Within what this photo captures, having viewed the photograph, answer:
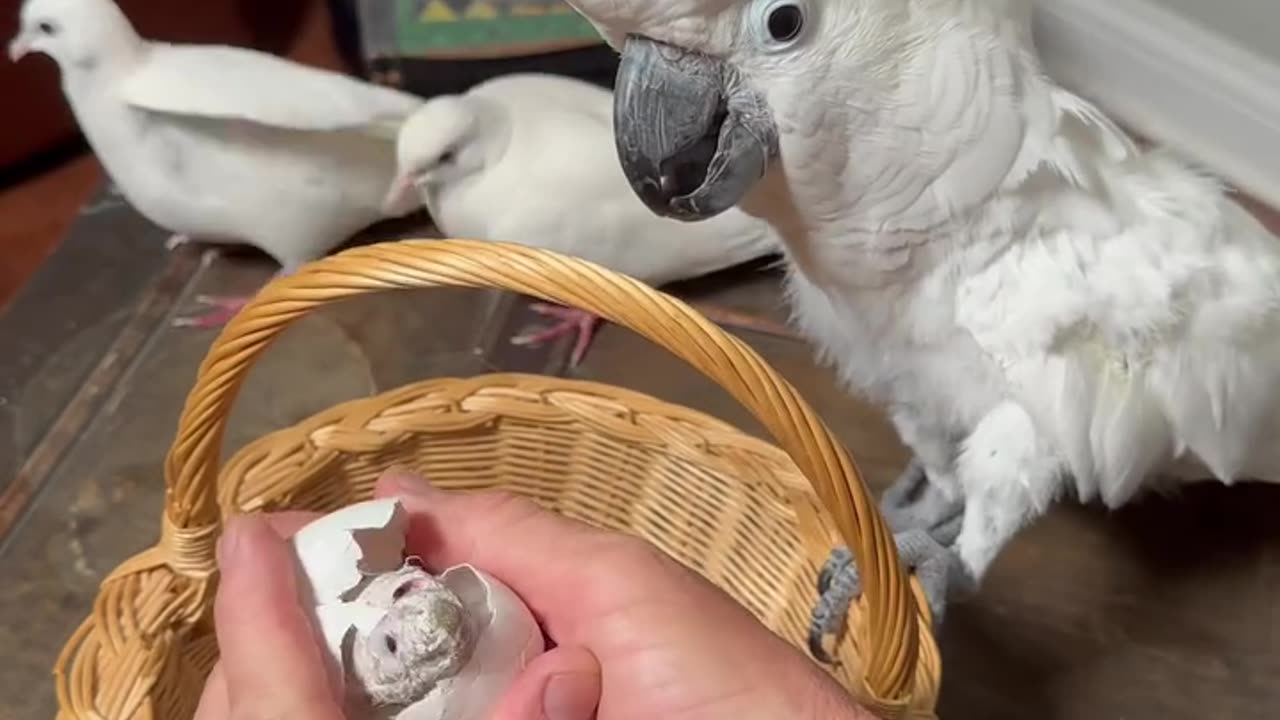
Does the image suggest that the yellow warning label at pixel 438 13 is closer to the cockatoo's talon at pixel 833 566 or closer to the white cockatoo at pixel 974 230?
Answer: the white cockatoo at pixel 974 230

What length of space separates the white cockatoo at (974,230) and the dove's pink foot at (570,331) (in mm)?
371

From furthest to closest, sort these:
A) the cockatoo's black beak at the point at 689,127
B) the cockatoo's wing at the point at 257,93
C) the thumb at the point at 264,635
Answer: the cockatoo's wing at the point at 257,93 < the cockatoo's black beak at the point at 689,127 < the thumb at the point at 264,635

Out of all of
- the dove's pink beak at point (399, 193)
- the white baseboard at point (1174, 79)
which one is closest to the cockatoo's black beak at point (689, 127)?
the dove's pink beak at point (399, 193)

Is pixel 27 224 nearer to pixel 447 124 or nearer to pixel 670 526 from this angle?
pixel 447 124

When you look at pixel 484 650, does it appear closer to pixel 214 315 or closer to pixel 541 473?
pixel 541 473

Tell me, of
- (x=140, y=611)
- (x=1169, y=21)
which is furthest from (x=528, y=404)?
(x=1169, y=21)

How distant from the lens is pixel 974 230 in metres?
0.91

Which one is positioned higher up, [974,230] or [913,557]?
[974,230]

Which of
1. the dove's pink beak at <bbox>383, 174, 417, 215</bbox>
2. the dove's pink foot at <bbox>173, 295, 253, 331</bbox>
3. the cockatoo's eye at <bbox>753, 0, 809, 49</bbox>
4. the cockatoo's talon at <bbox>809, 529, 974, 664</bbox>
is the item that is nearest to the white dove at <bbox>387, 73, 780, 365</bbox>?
the dove's pink beak at <bbox>383, 174, 417, 215</bbox>

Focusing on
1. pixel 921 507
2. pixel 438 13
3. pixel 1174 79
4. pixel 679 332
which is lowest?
pixel 921 507

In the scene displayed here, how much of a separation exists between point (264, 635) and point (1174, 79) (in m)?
1.26

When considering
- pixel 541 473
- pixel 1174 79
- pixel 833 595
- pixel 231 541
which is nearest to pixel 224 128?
pixel 541 473

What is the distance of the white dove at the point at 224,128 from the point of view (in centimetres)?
127

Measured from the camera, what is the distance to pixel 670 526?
1.11 m
